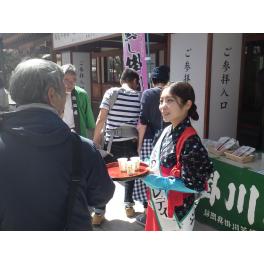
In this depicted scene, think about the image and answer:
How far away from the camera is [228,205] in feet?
11.1

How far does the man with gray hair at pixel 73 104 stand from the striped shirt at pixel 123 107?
0.75 ft

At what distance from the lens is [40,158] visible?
1.31 m

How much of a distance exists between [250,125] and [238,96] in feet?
2.12

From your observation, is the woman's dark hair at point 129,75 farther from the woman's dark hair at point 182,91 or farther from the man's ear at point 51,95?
the man's ear at point 51,95

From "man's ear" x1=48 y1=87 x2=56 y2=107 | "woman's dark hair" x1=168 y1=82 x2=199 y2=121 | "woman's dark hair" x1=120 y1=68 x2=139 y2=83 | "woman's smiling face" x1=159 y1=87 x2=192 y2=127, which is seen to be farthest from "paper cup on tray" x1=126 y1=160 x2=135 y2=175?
"woman's dark hair" x1=120 y1=68 x2=139 y2=83

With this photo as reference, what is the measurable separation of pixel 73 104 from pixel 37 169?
7.12 ft

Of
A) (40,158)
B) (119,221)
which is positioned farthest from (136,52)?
(40,158)

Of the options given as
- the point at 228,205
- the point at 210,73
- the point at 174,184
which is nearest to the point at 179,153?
the point at 174,184

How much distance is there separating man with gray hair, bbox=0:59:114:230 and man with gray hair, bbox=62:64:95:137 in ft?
6.58

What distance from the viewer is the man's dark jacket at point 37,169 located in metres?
1.29

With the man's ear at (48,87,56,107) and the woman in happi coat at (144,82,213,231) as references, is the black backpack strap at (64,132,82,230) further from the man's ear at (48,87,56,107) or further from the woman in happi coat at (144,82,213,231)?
the woman in happi coat at (144,82,213,231)

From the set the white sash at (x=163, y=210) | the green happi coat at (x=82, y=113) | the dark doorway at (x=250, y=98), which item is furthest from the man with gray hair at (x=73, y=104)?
the dark doorway at (x=250, y=98)

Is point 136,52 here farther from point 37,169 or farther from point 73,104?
point 37,169

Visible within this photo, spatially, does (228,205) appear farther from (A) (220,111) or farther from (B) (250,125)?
(B) (250,125)
